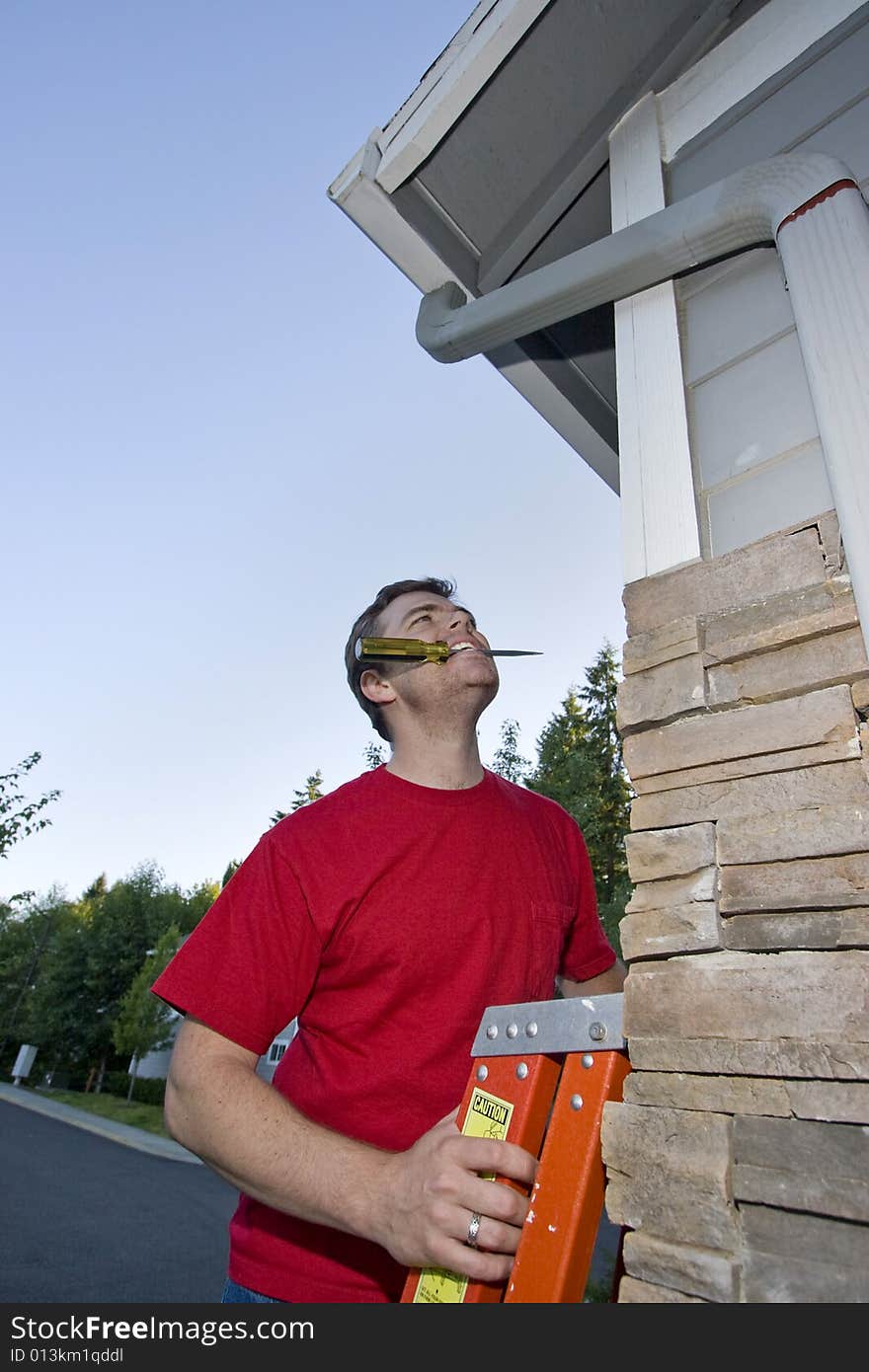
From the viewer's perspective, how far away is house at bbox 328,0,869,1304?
942 millimetres

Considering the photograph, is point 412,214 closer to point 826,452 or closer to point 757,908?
point 826,452

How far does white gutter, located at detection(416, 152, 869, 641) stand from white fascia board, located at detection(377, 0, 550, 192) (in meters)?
0.49

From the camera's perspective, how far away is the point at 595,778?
651 inches

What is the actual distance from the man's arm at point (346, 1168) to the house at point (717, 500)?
19 centimetres

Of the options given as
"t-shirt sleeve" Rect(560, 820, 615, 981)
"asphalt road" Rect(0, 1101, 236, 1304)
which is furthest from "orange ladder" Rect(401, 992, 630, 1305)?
"asphalt road" Rect(0, 1101, 236, 1304)

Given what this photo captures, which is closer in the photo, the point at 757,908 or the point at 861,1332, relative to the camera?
the point at 861,1332

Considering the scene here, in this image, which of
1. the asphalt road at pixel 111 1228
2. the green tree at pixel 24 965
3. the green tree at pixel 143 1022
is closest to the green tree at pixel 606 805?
the asphalt road at pixel 111 1228

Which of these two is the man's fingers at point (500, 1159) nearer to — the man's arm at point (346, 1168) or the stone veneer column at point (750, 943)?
the man's arm at point (346, 1168)

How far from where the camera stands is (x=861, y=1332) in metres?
0.80

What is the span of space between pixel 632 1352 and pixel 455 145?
2.63m

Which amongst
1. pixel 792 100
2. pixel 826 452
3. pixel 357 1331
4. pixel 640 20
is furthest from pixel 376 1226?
pixel 640 20

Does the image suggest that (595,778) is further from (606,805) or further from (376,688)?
(376,688)

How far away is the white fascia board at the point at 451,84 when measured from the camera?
2.00 metres

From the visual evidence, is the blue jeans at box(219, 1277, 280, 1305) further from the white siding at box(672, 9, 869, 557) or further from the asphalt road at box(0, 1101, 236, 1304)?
the asphalt road at box(0, 1101, 236, 1304)
